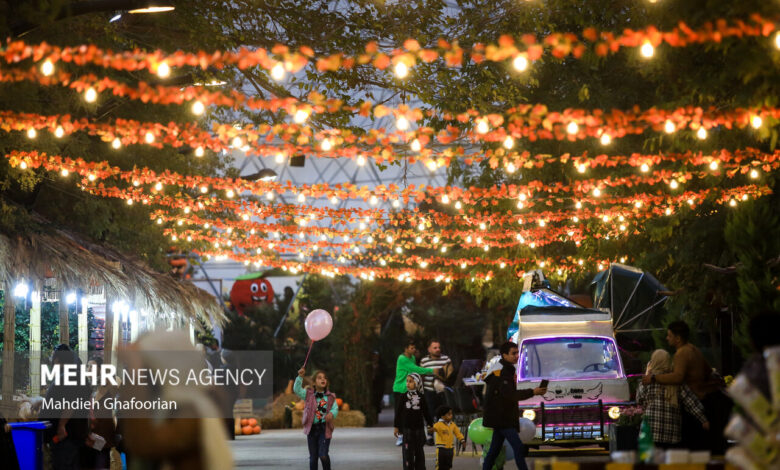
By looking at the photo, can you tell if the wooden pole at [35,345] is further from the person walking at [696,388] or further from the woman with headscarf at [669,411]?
Answer: the person walking at [696,388]

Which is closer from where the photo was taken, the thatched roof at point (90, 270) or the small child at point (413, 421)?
the small child at point (413, 421)

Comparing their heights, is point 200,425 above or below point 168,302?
below

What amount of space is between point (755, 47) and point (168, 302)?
1333 centimetres

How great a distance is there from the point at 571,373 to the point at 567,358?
0.37 metres

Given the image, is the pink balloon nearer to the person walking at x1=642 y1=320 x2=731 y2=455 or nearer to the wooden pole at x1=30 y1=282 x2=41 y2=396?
the wooden pole at x1=30 y1=282 x2=41 y2=396

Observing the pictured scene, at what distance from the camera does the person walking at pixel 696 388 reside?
1065 centimetres

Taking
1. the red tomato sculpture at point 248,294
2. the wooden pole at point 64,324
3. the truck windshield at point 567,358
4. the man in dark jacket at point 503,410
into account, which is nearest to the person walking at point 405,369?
the man in dark jacket at point 503,410

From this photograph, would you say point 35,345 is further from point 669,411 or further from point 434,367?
point 669,411

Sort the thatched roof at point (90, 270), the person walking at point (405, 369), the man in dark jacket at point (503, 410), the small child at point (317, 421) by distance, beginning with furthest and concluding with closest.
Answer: the thatched roof at point (90, 270) < the person walking at point (405, 369) < the small child at point (317, 421) < the man in dark jacket at point (503, 410)

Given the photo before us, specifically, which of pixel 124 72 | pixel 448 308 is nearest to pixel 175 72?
pixel 124 72

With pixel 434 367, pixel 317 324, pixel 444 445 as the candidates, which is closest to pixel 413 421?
→ pixel 444 445

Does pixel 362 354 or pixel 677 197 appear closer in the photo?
pixel 677 197

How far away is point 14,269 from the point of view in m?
16.1

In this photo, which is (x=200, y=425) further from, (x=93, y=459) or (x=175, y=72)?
(x=175, y=72)
